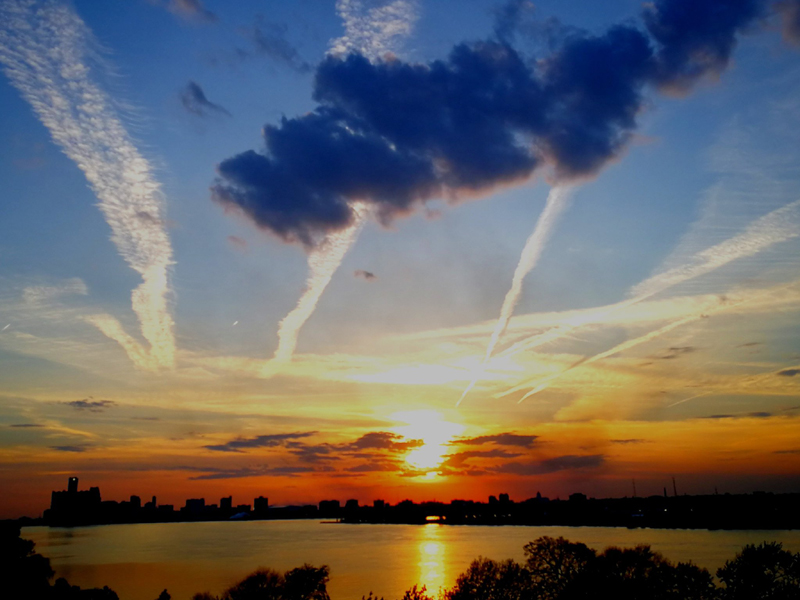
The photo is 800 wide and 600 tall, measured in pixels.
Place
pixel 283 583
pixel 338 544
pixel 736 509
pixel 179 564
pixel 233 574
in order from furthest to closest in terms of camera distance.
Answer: pixel 736 509
pixel 338 544
pixel 179 564
pixel 233 574
pixel 283 583

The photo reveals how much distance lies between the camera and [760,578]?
32781 mm

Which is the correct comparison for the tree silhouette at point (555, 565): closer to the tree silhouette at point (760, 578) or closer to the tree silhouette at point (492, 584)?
the tree silhouette at point (492, 584)

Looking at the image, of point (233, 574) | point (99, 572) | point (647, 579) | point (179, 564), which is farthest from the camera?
point (179, 564)

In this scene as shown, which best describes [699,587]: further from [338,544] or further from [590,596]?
[338,544]

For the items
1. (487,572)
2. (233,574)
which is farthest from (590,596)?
(233,574)

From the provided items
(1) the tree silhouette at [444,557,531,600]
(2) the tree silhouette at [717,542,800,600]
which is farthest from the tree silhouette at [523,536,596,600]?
(2) the tree silhouette at [717,542,800,600]

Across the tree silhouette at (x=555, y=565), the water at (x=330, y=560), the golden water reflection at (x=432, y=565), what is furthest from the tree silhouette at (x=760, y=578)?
the water at (x=330, y=560)

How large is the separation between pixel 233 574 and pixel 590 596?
76.6 m

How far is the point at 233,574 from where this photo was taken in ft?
309

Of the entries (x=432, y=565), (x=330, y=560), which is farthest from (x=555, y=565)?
(x=330, y=560)

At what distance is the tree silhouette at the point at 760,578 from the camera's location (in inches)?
1272

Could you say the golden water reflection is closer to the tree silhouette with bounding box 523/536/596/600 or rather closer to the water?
the water

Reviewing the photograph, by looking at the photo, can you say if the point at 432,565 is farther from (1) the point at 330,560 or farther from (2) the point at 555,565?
(2) the point at 555,565

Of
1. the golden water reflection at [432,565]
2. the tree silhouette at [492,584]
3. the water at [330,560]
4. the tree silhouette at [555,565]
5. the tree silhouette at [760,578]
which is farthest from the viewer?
the water at [330,560]
